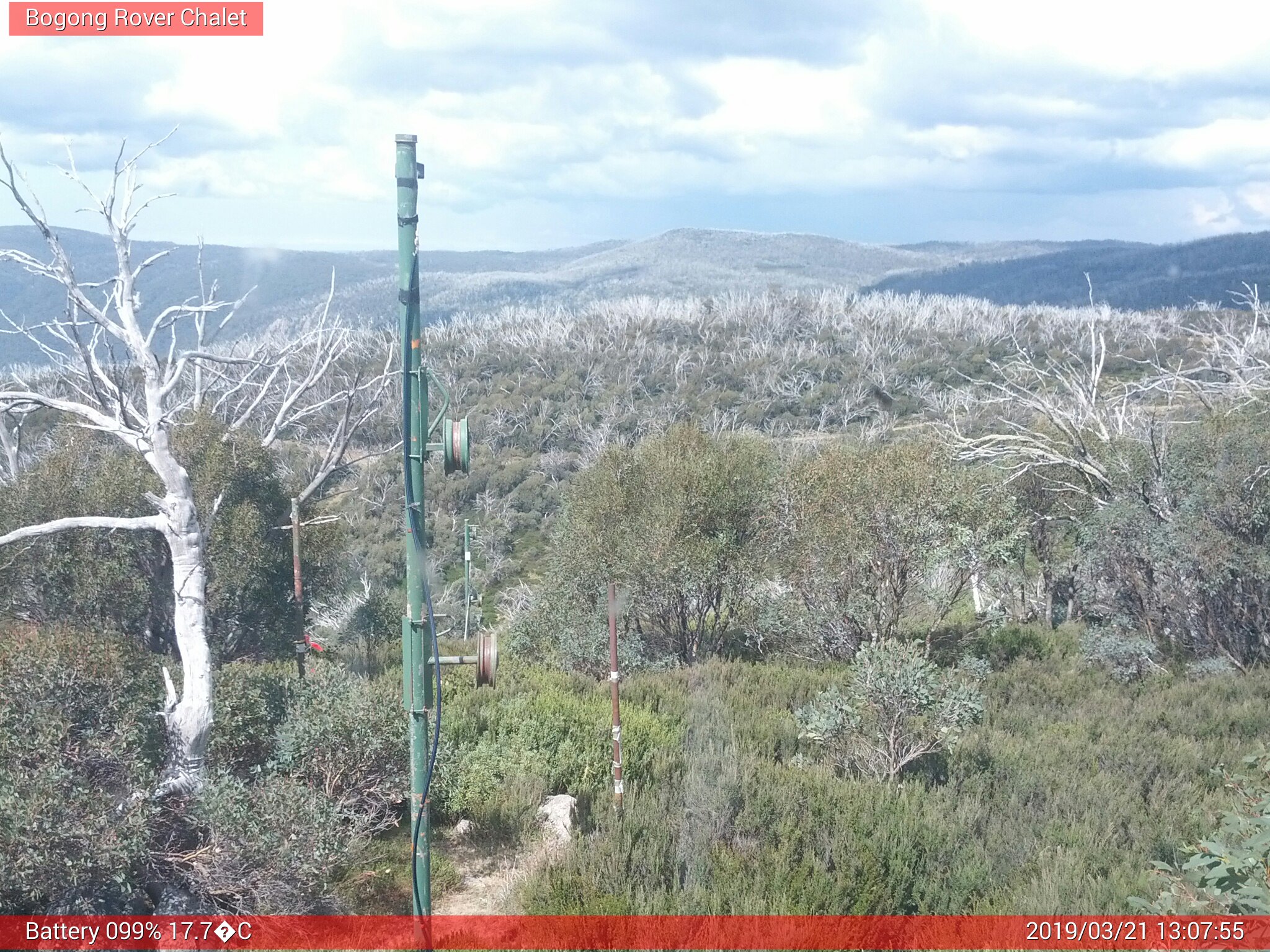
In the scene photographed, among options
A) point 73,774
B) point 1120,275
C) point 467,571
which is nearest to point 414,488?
point 73,774

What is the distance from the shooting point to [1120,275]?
113 meters

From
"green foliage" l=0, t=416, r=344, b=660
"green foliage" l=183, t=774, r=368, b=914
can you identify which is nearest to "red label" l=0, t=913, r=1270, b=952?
"green foliage" l=183, t=774, r=368, b=914

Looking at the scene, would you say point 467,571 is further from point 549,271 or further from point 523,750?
point 549,271

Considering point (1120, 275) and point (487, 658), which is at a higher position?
point (1120, 275)

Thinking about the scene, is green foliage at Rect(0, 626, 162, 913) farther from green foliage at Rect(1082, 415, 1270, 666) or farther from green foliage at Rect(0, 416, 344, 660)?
green foliage at Rect(1082, 415, 1270, 666)

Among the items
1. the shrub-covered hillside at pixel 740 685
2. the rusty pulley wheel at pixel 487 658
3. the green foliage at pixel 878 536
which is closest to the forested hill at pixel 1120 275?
the shrub-covered hillside at pixel 740 685

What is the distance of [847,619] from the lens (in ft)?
48.3

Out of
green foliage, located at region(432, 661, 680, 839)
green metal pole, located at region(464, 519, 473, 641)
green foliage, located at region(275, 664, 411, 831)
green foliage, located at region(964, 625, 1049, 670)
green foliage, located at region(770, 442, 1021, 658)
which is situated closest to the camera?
green foliage, located at region(275, 664, 411, 831)

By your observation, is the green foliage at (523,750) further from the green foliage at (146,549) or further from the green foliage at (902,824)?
the green foliage at (146,549)

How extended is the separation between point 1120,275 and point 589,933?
124513 millimetres

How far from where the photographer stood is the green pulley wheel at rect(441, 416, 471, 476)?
451 cm

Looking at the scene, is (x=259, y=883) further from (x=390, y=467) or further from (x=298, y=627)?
(x=390, y=467)

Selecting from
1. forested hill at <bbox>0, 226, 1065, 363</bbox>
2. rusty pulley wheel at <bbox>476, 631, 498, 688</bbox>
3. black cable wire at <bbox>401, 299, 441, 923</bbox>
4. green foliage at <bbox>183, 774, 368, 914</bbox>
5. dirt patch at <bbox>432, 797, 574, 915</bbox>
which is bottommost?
dirt patch at <bbox>432, 797, 574, 915</bbox>

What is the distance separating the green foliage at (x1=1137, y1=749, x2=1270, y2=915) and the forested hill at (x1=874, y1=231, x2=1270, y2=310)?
8952 cm
